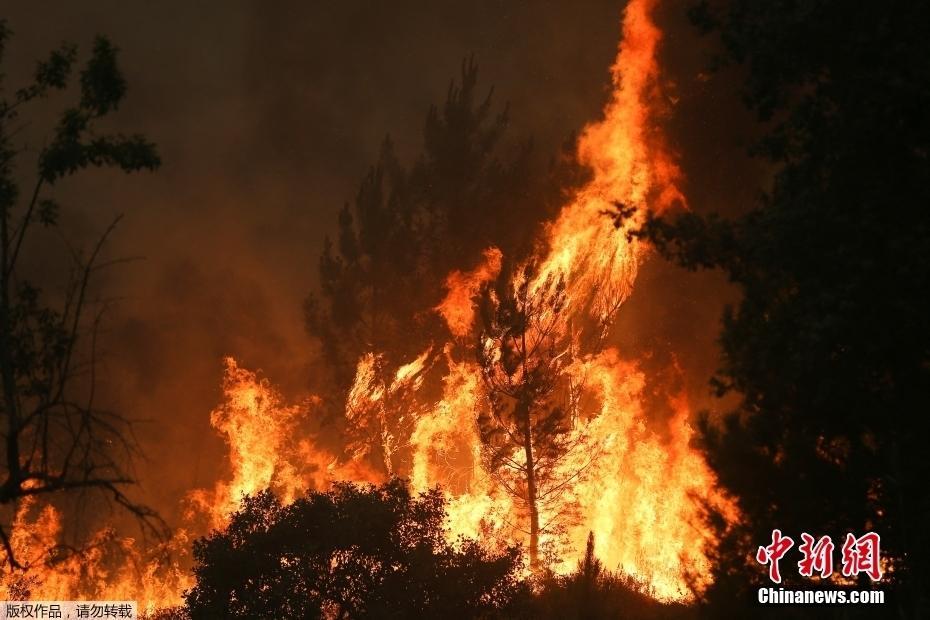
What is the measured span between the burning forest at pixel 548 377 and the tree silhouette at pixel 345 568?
5cm

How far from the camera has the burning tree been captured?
2847 centimetres

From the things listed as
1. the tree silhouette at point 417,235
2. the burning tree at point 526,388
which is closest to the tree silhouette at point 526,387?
the burning tree at point 526,388

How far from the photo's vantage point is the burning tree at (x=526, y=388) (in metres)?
28.5

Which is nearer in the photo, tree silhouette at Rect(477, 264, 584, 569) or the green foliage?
the green foliage

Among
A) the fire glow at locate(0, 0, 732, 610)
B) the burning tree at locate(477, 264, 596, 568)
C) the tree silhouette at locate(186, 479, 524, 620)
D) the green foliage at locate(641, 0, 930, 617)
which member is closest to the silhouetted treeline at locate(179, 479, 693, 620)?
the tree silhouette at locate(186, 479, 524, 620)

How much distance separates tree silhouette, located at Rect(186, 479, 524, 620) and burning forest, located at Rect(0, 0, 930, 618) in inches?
2.0

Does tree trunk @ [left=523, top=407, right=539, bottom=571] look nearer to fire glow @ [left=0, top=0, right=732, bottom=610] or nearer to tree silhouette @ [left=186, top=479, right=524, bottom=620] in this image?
fire glow @ [left=0, top=0, right=732, bottom=610]

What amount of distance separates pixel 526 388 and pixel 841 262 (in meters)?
19.1

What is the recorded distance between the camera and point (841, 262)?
9867 millimetres

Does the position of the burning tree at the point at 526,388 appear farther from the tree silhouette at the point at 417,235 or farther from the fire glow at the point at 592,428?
the tree silhouette at the point at 417,235

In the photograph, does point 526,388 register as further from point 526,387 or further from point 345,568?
point 345,568

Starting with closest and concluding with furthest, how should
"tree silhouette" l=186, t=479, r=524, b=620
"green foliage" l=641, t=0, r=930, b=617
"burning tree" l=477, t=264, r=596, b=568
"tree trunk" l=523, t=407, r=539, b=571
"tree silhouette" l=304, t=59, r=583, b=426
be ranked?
"green foliage" l=641, t=0, r=930, b=617, "tree silhouette" l=186, t=479, r=524, b=620, "tree trunk" l=523, t=407, r=539, b=571, "burning tree" l=477, t=264, r=596, b=568, "tree silhouette" l=304, t=59, r=583, b=426

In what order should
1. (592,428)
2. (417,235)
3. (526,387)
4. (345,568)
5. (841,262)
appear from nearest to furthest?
1. (841,262)
2. (345,568)
3. (526,387)
4. (592,428)
5. (417,235)

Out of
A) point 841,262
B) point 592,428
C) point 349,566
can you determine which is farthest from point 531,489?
point 841,262
